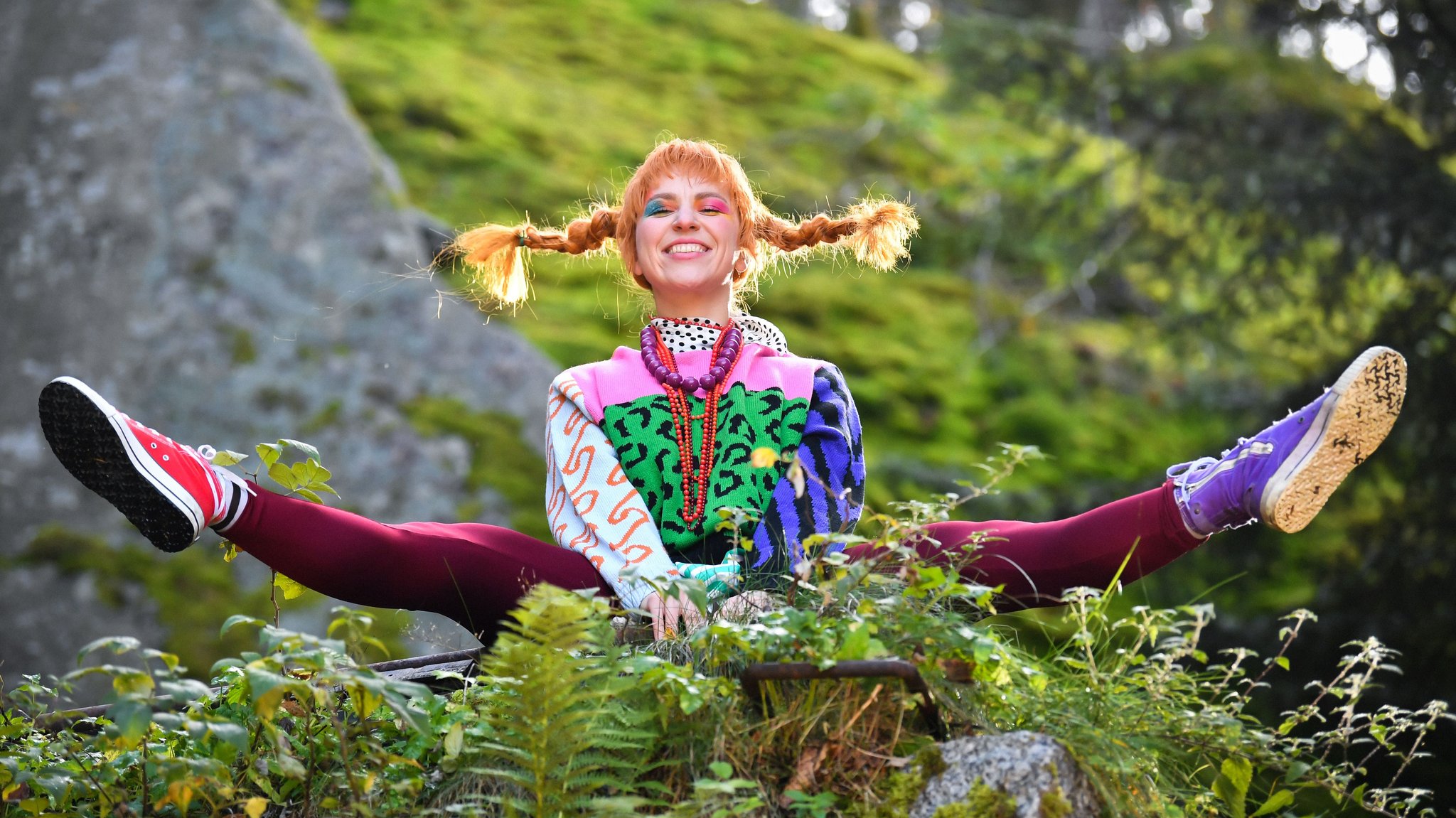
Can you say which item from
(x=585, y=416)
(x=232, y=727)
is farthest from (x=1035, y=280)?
(x=232, y=727)

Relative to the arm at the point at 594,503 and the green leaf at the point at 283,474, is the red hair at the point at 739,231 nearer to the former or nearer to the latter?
the arm at the point at 594,503

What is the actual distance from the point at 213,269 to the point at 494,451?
151 centimetres

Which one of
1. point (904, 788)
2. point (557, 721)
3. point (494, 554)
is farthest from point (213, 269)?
point (904, 788)

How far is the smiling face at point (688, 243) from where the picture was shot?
3.48 m

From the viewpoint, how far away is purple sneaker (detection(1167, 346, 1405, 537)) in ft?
8.27

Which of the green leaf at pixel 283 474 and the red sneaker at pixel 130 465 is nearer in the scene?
the red sneaker at pixel 130 465

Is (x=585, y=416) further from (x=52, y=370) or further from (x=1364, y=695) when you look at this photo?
(x=1364, y=695)

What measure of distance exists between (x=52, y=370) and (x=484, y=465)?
6.03ft

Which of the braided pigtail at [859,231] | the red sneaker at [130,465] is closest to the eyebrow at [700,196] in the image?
the braided pigtail at [859,231]

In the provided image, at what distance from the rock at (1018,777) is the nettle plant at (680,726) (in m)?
0.03

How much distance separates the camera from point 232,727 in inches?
74.7

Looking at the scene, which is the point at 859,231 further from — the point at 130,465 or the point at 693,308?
the point at 130,465

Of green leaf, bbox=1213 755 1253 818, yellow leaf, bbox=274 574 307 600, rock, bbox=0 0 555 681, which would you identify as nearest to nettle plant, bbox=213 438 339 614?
yellow leaf, bbox=274 574 307 600

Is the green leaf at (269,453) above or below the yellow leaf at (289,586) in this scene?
above
